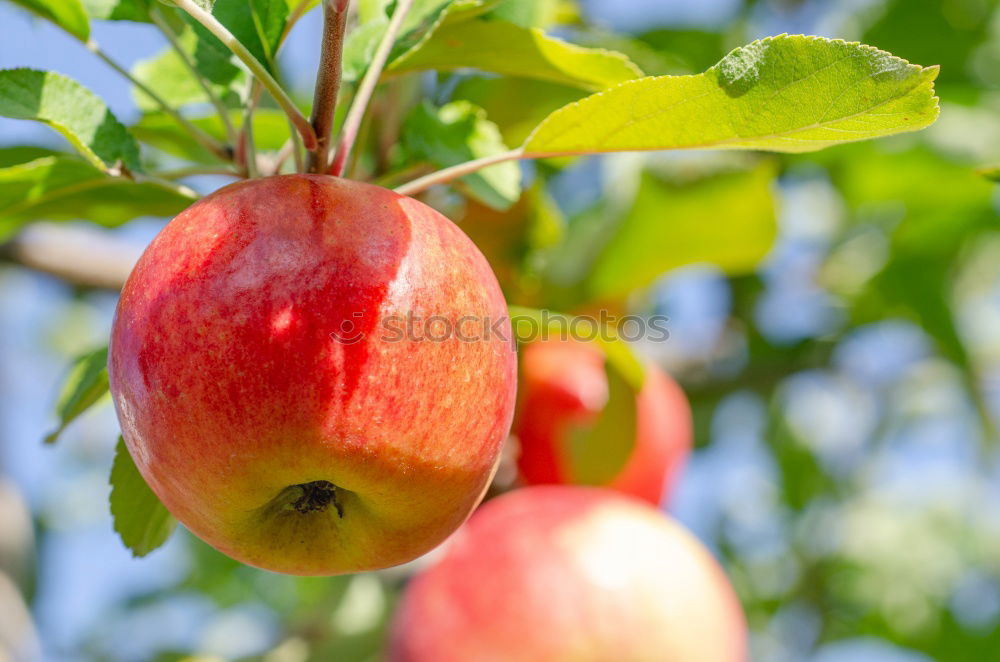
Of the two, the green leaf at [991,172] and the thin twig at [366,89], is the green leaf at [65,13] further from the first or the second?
the green leaf at [991,172]

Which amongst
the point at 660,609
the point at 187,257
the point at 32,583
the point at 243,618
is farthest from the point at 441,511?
the point at 243,618

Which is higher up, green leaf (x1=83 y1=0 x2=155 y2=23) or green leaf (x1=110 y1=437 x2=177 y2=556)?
green leaf (x1=83 y1=0 x2=155 y2=23)

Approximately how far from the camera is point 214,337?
66 centimetres

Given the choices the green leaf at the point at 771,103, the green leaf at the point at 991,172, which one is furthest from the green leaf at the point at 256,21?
the green leaf at the point at 991,172

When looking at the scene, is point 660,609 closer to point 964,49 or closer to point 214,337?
point 214,337

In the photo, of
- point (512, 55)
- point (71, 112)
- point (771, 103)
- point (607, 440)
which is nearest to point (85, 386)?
point (71, 112)

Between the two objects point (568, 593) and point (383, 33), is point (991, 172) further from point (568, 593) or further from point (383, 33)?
point (568, 593)

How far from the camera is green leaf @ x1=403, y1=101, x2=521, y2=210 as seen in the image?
3.01ft

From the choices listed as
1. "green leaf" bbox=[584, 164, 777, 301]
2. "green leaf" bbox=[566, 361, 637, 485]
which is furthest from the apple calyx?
"green leaf" bbox=[584, 164, 777, 301]

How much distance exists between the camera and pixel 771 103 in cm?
73

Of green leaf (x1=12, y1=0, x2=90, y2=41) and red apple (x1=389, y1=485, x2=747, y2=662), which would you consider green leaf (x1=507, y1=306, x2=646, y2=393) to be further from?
green leaf (x1=12, y1=0, x2=90, y2=41)

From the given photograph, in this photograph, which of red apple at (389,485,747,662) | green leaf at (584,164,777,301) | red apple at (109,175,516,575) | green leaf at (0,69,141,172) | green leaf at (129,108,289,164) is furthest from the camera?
green leaf at (584,164,777,301)

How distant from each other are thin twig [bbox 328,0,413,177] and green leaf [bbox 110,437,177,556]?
1.00ft

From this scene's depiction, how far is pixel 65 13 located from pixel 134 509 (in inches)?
18.1
